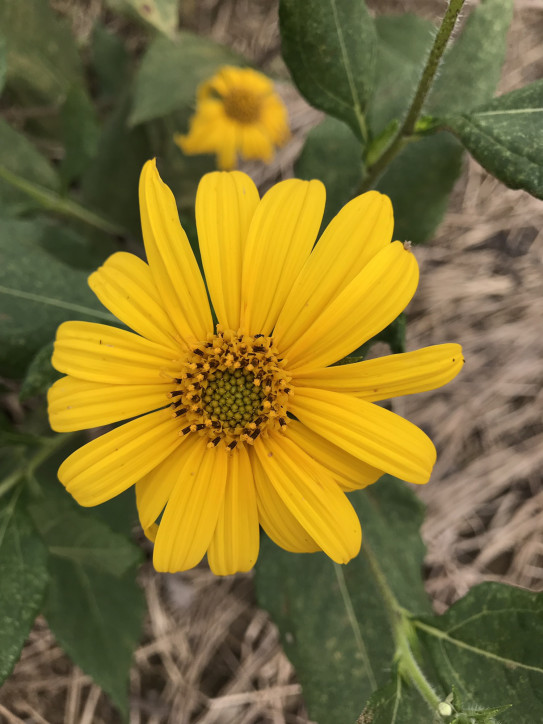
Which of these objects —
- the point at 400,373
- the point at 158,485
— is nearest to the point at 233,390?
the point at 158,485

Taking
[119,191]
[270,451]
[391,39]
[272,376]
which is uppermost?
[391,39]

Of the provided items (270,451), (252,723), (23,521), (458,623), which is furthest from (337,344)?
(252,723)

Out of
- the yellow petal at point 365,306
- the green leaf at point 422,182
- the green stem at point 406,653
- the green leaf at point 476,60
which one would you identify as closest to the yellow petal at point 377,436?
the yellow petal at point 365,306

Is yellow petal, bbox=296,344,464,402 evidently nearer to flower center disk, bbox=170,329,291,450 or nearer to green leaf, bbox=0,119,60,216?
flower center disk, bbox=170,329,291,450

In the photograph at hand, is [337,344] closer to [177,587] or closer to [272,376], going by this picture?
[272,376]

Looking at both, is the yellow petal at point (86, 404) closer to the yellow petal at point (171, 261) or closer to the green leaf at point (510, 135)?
the yellow petal at point (171, 261)

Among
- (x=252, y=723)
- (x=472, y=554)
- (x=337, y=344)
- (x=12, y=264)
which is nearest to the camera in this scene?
(x=337, y=344)

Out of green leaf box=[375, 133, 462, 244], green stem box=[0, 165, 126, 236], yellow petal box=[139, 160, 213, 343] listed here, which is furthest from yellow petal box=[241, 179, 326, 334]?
→ green stem box=[0, 165, 126, 236]
